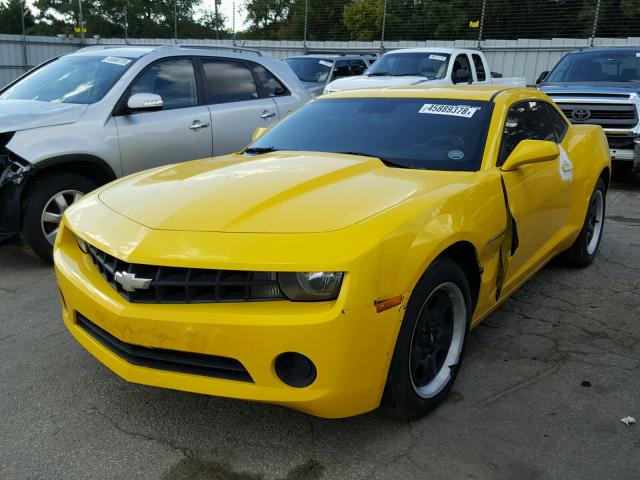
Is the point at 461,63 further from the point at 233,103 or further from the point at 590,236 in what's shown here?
the point at 590,236

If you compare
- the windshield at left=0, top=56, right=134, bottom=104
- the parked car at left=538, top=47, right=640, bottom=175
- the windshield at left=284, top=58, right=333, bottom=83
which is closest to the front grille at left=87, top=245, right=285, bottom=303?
the windshield at left=0, top=56, right=134, bottom=104

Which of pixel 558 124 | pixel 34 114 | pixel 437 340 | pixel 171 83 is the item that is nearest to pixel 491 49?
pixel 171 83

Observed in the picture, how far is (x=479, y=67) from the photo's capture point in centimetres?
1291

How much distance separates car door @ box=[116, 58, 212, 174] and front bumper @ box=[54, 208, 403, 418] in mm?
3293

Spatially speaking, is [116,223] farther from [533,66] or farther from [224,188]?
[533,66]

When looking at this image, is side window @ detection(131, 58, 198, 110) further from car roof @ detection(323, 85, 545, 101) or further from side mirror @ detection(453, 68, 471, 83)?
side mirror @ detection(453, 68, 471, 83)

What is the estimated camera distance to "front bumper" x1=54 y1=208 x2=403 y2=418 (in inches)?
90.4

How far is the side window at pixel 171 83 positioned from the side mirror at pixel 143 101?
22 cm

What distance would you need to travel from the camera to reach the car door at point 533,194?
3.52 m

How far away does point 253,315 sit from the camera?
234cm

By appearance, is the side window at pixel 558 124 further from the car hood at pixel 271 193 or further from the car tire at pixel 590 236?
the car hood at pixel 271 193

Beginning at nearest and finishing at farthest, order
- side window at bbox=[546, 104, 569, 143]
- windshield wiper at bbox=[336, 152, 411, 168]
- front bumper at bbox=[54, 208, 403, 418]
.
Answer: front bumper at bbox=[54, 208, 403, 418] → windshield wiper at bbox=[336, 152, 411, 168] → side window at bbox=[546, 104, 569, 143]

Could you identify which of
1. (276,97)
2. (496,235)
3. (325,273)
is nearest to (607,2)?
(276,97)

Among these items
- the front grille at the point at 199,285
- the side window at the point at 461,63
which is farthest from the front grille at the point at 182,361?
the side window at the point at 461,63
